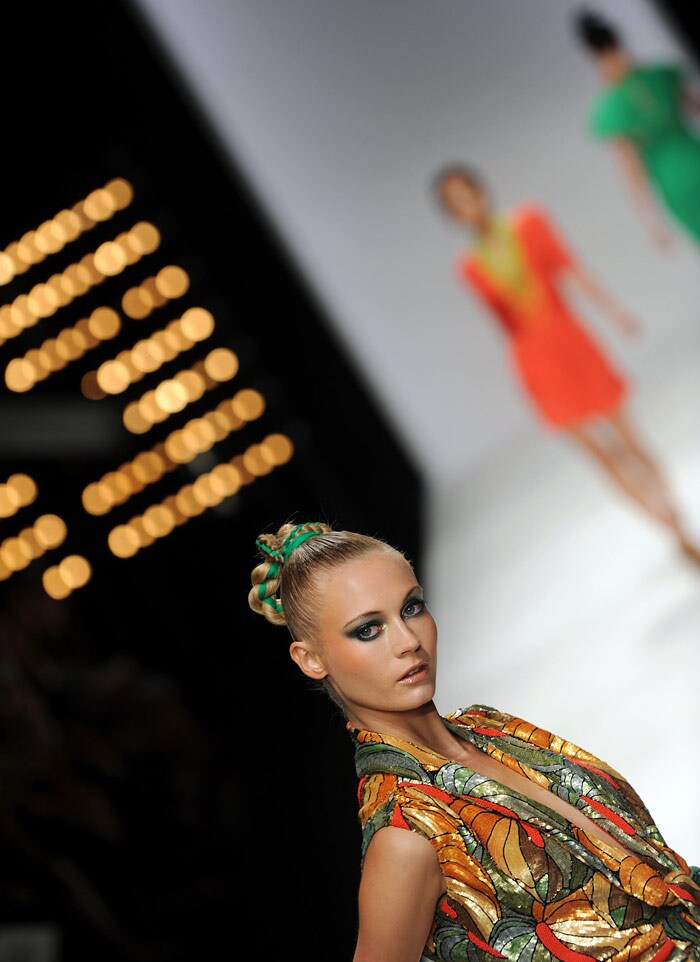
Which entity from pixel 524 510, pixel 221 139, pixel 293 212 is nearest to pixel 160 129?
pixel 221 139

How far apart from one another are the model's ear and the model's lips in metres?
0.08

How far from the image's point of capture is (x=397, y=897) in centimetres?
95

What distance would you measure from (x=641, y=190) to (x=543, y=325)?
2.00 ft

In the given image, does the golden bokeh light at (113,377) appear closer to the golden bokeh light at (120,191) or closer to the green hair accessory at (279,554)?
the golden bokeh light at (120,191)

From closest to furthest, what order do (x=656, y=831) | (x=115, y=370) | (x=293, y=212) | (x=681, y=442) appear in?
(x=656, y=831), (x=681, y=442), (x=115, y=370), (x=293, y=212)

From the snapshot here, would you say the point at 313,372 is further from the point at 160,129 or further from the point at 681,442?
the point at 681,442

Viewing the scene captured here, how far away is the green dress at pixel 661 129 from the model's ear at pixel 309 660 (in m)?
3.19

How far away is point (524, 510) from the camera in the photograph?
15.0ft

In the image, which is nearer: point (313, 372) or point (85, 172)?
point (85, 172)

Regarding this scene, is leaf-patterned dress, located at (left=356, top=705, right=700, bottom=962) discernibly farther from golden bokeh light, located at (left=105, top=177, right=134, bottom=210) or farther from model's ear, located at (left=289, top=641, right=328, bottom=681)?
golden bokeh light, located at (left=105, top=177, right=134, bottom=210)

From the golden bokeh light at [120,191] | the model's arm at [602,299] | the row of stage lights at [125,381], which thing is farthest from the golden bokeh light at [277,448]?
the model's arm at [602,299]

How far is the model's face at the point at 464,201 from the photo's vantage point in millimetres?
4520

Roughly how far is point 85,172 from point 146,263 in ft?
1.26

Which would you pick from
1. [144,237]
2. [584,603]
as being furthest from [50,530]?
[584,603]
